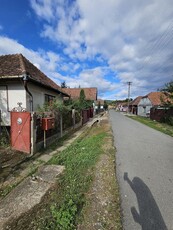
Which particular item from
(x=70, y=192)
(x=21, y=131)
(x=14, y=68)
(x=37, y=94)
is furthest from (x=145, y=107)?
(x=70, y=192)

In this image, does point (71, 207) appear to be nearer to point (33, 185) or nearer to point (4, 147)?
point (33, 185)

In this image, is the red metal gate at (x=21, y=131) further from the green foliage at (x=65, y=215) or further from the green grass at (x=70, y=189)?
the green foliage at (x=65, y=215)

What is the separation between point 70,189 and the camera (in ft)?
11.3

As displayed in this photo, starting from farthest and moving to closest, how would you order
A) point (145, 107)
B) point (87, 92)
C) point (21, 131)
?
1. point (87, 92)
2. point (145, 107)
3. point (21, 131)

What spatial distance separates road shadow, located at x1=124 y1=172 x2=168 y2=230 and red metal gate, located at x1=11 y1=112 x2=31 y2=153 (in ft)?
14.2

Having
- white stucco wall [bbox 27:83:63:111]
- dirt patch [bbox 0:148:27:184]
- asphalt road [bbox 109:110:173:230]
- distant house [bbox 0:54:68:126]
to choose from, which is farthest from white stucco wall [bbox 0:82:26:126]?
asphalt road [bbox 109:110:173:230]

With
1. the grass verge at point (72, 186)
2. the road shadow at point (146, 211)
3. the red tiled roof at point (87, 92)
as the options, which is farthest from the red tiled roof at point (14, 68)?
the red tiled roof at point (87, 92)

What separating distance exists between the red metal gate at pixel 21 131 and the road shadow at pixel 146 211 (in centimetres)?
432

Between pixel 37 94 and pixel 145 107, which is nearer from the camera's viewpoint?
pixel 37 94

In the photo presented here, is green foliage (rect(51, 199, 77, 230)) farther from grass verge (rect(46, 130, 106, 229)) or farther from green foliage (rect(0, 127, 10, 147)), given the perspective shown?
green foliage (rect(0, 127, 10, 147))

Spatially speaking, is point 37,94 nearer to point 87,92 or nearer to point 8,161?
point 8,161

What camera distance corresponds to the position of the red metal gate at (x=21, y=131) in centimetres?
604

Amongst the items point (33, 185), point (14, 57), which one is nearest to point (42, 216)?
point (33, 185)

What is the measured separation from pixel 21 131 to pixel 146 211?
5.22 m
